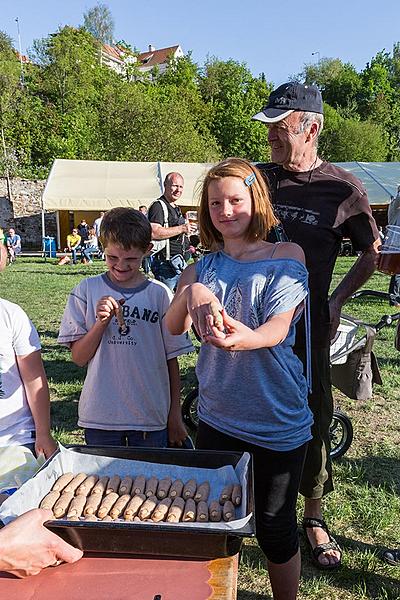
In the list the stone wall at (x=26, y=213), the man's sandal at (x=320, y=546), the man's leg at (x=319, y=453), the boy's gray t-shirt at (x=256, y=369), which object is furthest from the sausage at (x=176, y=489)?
the stone wall at (x=26, y=213)

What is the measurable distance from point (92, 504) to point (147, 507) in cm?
15

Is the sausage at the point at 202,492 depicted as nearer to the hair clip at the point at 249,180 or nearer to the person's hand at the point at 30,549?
the person's hand at the point at 30,549

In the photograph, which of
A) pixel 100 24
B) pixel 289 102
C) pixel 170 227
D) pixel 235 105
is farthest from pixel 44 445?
pixel 100 24

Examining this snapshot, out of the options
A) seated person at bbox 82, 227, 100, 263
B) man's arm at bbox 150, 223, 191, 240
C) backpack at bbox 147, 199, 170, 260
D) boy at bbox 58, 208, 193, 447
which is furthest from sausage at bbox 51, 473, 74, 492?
seated person at bbox 82, 227, 100, 263

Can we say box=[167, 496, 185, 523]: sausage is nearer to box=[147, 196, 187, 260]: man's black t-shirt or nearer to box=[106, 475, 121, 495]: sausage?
box=[106, 475, 121, 495]: sausage

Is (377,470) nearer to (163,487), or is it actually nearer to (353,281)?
(353,281)

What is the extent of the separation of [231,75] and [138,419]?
233 ft

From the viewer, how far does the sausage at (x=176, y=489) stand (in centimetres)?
154

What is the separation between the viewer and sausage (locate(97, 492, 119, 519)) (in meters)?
1.44

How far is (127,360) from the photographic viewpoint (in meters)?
2.40

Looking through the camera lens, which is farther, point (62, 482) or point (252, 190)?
point (252, 190)

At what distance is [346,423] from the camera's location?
3.82 metres

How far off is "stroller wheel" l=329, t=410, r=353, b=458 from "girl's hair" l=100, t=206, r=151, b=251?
2.16 metres

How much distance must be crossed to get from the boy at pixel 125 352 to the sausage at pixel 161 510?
3.05 ft
